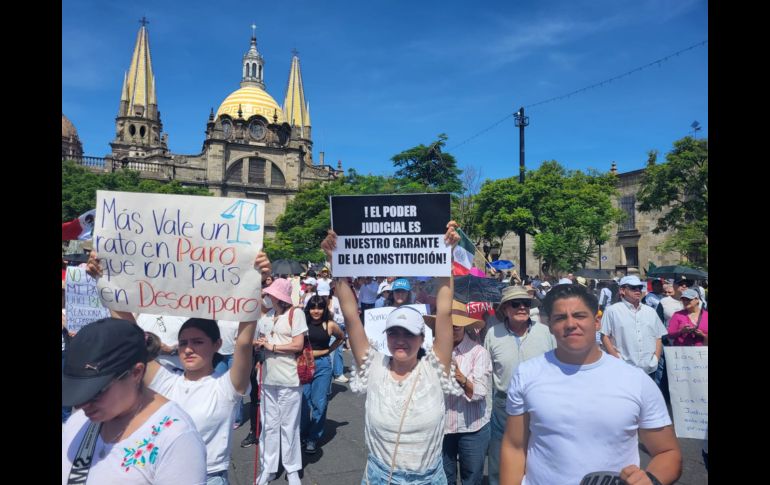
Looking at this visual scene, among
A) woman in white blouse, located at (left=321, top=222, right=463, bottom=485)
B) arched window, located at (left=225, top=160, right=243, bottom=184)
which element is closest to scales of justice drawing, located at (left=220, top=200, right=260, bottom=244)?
woman in white blouse, located at (left=321, top=222, right=463, bottom=485)

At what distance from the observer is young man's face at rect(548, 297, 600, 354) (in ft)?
8.48

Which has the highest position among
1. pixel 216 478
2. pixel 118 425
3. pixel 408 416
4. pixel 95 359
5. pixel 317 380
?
pixel 95 359

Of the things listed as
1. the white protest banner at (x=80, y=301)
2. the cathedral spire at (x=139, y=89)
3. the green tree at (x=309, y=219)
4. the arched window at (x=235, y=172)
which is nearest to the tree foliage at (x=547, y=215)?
the green tree at (x=309, y=219)

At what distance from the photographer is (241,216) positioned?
317cm

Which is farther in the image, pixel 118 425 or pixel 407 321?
pixel 407 321

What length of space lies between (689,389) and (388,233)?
2457 millimetres

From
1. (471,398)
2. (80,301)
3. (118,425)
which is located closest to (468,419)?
(471,398)

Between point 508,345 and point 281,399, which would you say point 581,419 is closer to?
point 508,345

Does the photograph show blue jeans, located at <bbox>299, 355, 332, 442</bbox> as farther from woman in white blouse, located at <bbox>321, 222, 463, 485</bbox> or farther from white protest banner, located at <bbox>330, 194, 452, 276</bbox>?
woman in white blouse, located at <bbox>321, 222, 463, 485</bbox>

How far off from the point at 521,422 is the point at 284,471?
353cm

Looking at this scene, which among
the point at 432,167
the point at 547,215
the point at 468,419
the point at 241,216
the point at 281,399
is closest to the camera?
the point at 241,216

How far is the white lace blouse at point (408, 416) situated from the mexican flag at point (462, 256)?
172cm

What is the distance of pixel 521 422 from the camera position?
104 inches
